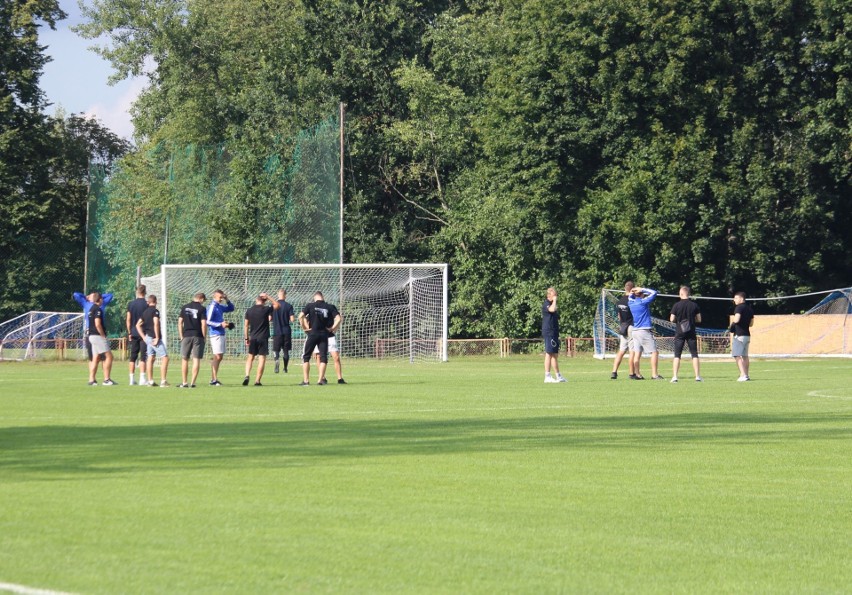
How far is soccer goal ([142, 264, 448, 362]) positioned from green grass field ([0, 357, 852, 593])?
24.1m

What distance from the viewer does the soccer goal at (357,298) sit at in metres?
43.8

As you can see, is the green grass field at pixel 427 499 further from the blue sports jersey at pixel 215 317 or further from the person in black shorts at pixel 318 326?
the blue sports jersey at pixel 215 317

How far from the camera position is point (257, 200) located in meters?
57.3

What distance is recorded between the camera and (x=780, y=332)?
47.0 metres

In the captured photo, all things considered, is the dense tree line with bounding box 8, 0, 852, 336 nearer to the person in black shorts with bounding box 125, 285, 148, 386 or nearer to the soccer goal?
the soccer goal

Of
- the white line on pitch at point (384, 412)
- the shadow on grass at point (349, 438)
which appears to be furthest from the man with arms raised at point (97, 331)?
the shadow on grass at point (349, 438)

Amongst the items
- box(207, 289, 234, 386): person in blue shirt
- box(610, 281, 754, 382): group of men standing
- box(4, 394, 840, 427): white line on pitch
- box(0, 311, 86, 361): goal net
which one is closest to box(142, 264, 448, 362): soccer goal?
box(0, 311, 86, 361): goal net

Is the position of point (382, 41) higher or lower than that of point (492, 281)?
higher

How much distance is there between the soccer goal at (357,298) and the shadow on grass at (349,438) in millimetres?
25683

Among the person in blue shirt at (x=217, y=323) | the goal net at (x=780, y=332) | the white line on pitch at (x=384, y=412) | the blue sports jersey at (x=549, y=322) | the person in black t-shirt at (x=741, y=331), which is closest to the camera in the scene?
the white line on pitch at (x=384, y=412)

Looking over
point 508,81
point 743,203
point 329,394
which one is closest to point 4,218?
point 508,81

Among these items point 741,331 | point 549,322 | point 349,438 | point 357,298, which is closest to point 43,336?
point 357,298

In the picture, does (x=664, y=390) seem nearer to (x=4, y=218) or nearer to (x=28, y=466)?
(x=28, y=466)

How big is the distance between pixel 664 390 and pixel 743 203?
28556 mm
